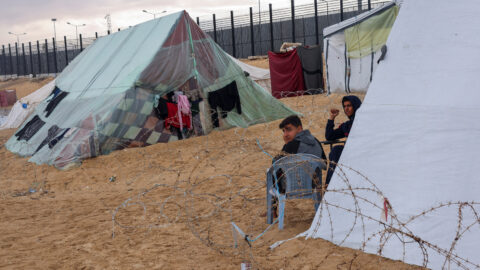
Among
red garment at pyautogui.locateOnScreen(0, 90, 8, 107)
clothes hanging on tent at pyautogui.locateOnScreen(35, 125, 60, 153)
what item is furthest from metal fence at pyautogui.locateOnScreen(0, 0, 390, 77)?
clothes hanging on tent at pyautogui.locateOnScreen(35, 125, 60, 153)

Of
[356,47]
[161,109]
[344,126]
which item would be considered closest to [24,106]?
[161,109]

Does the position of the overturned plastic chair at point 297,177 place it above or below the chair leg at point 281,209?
above

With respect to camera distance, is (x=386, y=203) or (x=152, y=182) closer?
(x=386, y=203)

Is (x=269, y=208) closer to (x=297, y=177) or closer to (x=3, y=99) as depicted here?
(x=297, y=177)

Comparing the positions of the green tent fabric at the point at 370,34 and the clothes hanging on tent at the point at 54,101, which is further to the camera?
the green tent fabric at the point at 370,34

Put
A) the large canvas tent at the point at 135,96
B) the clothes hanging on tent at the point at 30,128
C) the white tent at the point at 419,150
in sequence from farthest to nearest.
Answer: the clothes hanging on tent at the point at 30,128 < the large canvas tent at the point at 135,96 < the white tent at the point at 419,150

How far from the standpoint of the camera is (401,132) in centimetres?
386

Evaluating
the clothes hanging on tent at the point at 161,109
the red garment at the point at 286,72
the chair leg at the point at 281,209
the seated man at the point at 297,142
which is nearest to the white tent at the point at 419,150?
the chair leg at the point at 281,209

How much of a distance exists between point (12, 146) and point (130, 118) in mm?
4295

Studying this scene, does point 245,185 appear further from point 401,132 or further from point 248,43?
point 248,43

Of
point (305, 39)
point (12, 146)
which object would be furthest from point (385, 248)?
→ point (305, 39)

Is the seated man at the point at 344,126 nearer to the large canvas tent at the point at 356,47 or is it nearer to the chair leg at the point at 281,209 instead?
the chair leg at the point at 281,209

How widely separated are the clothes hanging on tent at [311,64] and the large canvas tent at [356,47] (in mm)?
1932

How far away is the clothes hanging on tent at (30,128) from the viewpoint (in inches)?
471
